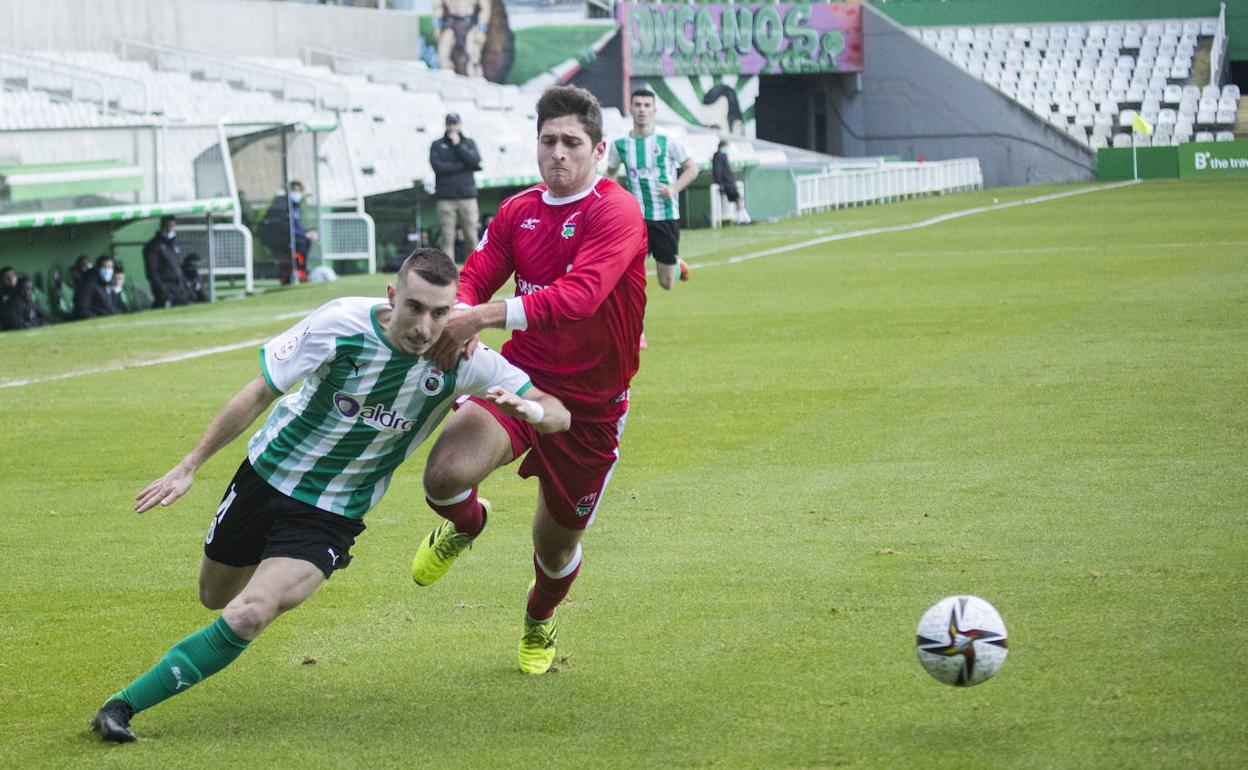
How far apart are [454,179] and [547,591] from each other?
18811 millimetres

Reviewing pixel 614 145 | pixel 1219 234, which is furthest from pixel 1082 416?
pixel 1219 234

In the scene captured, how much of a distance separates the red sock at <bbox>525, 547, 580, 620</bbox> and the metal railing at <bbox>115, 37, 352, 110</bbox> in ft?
94.6

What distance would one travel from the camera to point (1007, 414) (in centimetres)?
1105

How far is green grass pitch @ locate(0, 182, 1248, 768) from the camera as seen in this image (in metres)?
5.17

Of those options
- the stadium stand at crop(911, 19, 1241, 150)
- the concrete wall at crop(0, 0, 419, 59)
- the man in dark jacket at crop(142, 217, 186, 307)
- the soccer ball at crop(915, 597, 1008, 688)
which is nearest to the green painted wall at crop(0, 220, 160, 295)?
the man in dark jacket at crop(142, 217, 186, 307)

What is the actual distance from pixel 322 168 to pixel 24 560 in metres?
20.3

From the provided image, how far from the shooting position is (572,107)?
597 cm

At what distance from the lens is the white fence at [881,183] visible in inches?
1638

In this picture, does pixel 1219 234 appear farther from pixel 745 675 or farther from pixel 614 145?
pixel 745 675

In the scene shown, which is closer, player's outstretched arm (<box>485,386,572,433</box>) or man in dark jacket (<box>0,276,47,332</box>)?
player's outstretched arm (<box>485,386,572,433</box>)

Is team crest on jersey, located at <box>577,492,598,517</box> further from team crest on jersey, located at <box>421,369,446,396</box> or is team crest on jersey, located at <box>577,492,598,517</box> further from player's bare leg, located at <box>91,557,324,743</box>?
player's bare leg, located at <box>91,557,324,743</box>

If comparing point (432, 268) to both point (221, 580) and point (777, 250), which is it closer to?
point (221, 580)

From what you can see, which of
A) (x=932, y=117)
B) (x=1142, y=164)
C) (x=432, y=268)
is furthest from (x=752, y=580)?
(x=932, y=117)

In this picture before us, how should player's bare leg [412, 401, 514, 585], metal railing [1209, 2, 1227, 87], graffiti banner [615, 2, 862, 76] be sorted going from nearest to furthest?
player's bare leg [412, 401, 514, 585] → graffiti banner [615, 2, 862, 76] → metal railing [1209, 2, 1227, 87]
